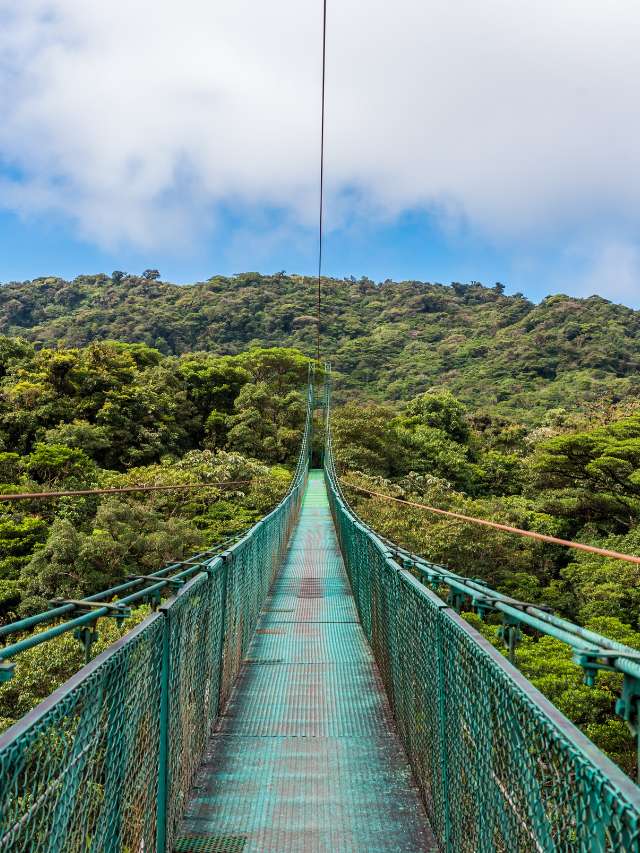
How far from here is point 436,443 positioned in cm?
2344

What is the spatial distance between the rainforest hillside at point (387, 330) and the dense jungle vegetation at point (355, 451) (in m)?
0.27

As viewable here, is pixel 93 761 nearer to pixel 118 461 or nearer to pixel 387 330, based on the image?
pixel 118 461

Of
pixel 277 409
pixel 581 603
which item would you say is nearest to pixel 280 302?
pixel 277 409

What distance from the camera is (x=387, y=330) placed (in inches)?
2210

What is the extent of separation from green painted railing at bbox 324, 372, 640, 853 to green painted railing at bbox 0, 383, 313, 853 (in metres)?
0.84

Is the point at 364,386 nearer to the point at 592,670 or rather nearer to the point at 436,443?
the point at 436,443

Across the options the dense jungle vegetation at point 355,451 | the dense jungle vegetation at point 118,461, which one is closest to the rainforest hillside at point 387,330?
the dense jungle vegetation at point 355,451

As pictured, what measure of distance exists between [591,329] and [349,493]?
3247cm

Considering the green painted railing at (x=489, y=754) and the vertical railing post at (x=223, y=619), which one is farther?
the vertical railing post at (x=223, y=619)

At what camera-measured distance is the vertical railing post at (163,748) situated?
1745mm

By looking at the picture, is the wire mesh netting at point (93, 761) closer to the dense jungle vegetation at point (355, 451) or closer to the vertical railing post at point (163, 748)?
the vertical railing post at point (163, 748)

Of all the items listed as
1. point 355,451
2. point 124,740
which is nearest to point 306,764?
point 124,740

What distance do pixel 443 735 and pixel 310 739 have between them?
106 cm

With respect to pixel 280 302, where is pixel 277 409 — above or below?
below
